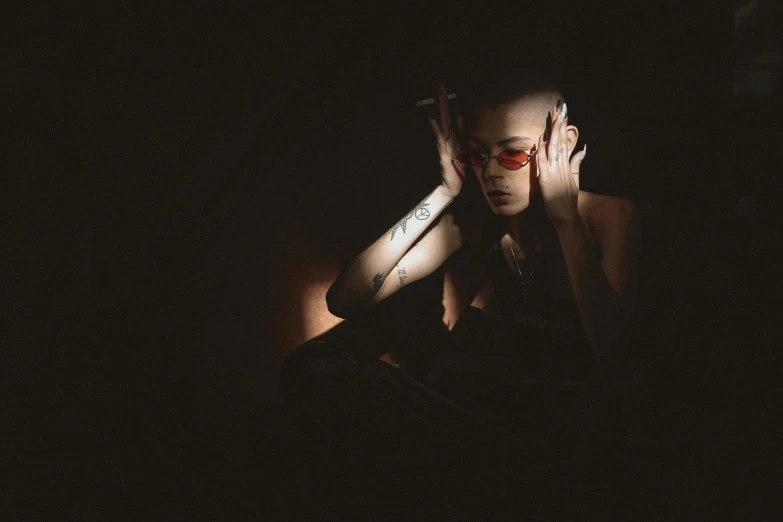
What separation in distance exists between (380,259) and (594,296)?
0.87 meters

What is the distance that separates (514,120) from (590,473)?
117cm

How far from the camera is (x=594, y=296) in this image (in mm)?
1692

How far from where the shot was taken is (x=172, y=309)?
101 inches

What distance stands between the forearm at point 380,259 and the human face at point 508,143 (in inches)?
10.3

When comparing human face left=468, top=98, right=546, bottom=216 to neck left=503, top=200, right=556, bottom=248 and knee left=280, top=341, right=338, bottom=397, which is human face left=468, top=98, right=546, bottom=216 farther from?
knee left=280, top=341, right=338, bottom=397

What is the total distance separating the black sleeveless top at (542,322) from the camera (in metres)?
2.05

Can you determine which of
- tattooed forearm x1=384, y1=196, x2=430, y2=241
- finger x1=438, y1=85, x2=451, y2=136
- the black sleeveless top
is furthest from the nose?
the black sleeveless top

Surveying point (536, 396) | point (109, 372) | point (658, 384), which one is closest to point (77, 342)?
point (109, 372)

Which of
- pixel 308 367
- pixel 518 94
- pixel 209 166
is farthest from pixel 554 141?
pixel 209 166

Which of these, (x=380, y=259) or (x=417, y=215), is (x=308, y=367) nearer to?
(x=380, y=259)

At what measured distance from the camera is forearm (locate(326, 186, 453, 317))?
2.16 m

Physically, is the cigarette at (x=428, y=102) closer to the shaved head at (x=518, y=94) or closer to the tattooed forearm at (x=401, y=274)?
the shaved head at (x=518, y=94)

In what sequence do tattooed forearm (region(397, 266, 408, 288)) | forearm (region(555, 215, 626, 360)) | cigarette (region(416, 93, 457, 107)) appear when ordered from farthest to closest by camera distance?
tattooed forearm (region(397, 266, 408, 288)) < cigarette (region(416, 93, 457, 107)) < forearm (region(555, 215, 626, 360))

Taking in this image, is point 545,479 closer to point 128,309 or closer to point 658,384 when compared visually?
point 658,384
